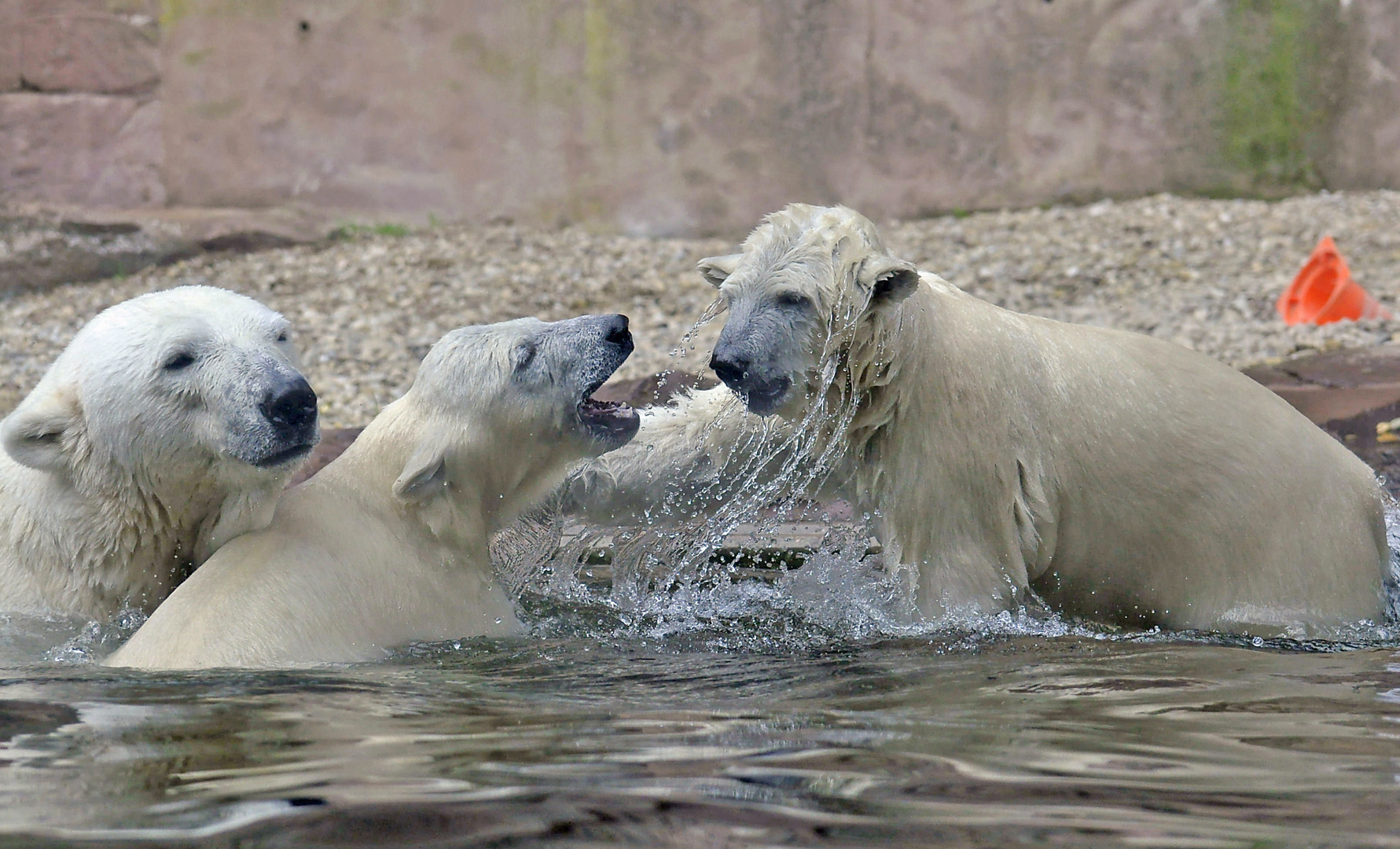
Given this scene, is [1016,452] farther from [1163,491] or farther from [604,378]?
[604,378]

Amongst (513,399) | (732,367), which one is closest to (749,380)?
(732,367)

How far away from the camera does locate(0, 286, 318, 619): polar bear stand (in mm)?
2699

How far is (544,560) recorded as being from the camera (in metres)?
3.61

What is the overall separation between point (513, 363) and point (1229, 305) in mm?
5238

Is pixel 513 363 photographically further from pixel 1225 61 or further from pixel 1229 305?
pixel 1225 61

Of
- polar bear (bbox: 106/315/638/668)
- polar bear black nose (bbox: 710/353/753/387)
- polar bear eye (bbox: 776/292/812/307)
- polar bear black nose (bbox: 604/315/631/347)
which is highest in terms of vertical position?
polar bear eye (bbox: 776/292/812/307)

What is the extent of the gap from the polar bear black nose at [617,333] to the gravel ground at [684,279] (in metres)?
3.33

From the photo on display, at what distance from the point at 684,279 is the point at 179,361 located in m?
5.60

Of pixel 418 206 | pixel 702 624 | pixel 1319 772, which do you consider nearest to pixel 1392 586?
pixel 702 624

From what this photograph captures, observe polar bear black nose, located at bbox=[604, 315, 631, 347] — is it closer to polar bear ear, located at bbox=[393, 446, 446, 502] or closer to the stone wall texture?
polar bear ear, located at bbox=[393, 446, 446, 502]

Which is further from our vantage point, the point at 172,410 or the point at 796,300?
the point at 796,300

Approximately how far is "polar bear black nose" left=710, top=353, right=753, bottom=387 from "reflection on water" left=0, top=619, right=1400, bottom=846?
0.54 m

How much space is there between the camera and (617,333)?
310 centimetres

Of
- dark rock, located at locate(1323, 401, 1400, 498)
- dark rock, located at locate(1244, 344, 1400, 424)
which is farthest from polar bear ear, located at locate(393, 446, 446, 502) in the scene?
dark rock, located at locate(1244, 344, 1400, 424)
